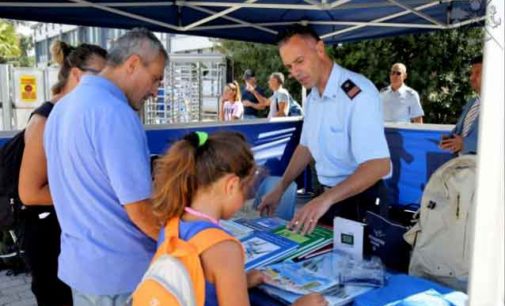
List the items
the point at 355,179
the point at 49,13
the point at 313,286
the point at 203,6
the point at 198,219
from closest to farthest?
the point at 198,219 < the point at 313,286 < the point at 355,179 < the point at 49,13 < the point at 203,6

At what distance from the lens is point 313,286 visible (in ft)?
3.93

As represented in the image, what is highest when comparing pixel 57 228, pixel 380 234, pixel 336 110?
pixel 336 110

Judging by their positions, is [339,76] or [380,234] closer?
[380,234]

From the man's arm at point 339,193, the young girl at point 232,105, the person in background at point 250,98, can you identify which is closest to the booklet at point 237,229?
the man's arm at point 339,193

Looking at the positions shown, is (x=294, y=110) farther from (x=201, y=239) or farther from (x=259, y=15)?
(x=201, y=239)

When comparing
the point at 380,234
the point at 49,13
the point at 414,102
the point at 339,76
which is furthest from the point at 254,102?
the point at 380,234

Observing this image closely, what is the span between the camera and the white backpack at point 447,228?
125cm

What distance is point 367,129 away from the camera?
1.74 meters

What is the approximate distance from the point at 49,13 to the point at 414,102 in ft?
12.3

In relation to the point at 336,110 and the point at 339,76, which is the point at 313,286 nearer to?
the point at 336,110

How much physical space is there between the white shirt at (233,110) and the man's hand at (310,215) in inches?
225

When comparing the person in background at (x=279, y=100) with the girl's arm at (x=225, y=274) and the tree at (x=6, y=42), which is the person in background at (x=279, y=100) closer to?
the girl's arm at (x=225, y=274)

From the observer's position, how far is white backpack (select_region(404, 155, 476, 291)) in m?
1.25

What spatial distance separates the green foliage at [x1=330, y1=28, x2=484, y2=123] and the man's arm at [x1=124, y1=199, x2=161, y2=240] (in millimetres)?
7021
